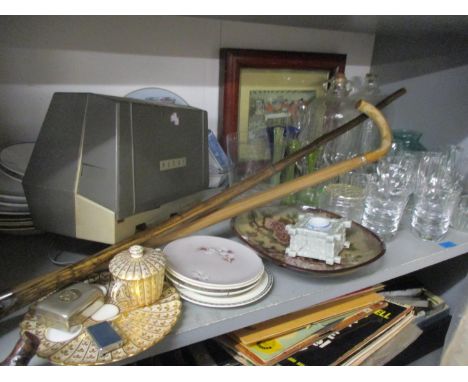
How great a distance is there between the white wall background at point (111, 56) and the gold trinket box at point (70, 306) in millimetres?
438

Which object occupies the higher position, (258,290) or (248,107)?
(248,107)

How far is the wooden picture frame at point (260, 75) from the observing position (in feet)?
2.79

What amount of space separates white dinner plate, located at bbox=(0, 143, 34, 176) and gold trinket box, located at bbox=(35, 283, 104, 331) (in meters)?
0.27

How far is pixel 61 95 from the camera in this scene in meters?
0.51

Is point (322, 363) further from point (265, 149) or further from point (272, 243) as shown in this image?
point (265, 149)

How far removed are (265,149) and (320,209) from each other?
0.18 meters

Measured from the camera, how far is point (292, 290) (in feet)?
1.72

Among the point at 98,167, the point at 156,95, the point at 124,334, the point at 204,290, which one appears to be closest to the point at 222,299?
the point at 204,290

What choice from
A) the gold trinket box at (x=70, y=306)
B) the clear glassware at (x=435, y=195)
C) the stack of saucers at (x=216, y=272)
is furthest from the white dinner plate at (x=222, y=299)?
the clear glassware at (x=435, y=195)

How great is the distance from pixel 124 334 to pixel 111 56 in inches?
22.9

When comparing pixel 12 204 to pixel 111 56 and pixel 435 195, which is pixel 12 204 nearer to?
pixel 111 56

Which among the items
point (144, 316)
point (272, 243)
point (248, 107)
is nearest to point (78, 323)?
point (144, 316)

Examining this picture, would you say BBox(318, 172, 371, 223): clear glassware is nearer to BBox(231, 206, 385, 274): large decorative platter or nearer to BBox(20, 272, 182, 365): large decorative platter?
BBox(231, 206, 385, 274): large decorative platter

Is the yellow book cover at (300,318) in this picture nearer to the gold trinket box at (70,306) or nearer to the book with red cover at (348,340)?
the book with red cover at (348,340)
